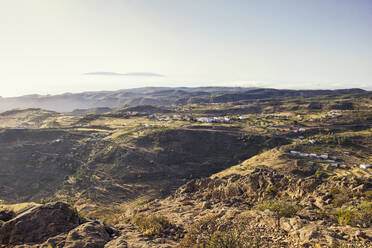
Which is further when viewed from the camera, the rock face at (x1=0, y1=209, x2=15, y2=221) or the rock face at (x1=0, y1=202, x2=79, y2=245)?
the rock face at (x1=0, y1=209, x2=15, y2=221)

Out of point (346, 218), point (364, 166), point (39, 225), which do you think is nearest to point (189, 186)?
point (39, 225)

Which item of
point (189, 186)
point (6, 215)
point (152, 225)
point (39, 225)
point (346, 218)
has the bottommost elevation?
point (189, 186)

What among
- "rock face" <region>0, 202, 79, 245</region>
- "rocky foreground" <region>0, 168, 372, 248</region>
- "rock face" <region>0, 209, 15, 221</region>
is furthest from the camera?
"rock face" <region>0, 209, 15, 221</region>

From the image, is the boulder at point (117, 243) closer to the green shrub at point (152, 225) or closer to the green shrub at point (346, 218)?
the green shrub at point (152, 225)

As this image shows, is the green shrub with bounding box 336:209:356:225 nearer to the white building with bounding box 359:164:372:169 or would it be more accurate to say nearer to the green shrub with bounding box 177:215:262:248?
the green shrub with bounding box 177:215:262:248

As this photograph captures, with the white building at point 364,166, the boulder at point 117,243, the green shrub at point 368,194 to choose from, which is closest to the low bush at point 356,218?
the green shrub at point 368,194

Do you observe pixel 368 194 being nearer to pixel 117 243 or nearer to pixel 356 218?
pixel 356 218

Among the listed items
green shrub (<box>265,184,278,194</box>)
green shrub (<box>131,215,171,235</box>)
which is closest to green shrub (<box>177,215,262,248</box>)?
green shrub (<box>131,215,171,235</box>)

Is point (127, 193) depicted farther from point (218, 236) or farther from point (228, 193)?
point (218, 236)

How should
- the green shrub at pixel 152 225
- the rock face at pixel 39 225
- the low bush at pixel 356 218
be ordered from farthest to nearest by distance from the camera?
the green shrub at pixel 152 225 → the rock face at pixel 39 225 → the low bush at pixel 356 218
